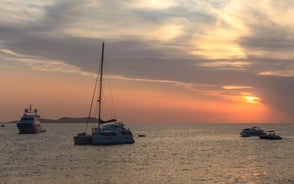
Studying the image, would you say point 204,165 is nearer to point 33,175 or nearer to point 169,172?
point 169,172

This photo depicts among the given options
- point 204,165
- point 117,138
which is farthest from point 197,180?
point 117,138

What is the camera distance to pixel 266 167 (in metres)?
Result: 72.2

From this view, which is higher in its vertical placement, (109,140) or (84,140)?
(109,140)

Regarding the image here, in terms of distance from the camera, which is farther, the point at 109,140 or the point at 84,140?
the point at 84,140

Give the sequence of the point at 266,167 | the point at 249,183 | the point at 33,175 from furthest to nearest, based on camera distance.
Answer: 1. the point at 266,167
2. the point at 33,175
3. the point at 249,183

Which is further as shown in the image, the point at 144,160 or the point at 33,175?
the point at 144,160

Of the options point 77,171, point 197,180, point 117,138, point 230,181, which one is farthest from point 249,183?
point 117,138

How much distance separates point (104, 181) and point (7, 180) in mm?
12977

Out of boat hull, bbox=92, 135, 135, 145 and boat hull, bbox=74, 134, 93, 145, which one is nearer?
boat hull, bbox=92, 135, 135, 145

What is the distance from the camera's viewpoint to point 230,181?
180 ft

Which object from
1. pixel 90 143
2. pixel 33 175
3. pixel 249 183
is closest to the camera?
pixel 249 183

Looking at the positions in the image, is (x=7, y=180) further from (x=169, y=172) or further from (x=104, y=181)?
(x=169, y=172)

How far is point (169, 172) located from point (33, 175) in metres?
19.9

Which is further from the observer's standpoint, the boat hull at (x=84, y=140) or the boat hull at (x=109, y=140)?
the boat hull at (x=84, y=140)
